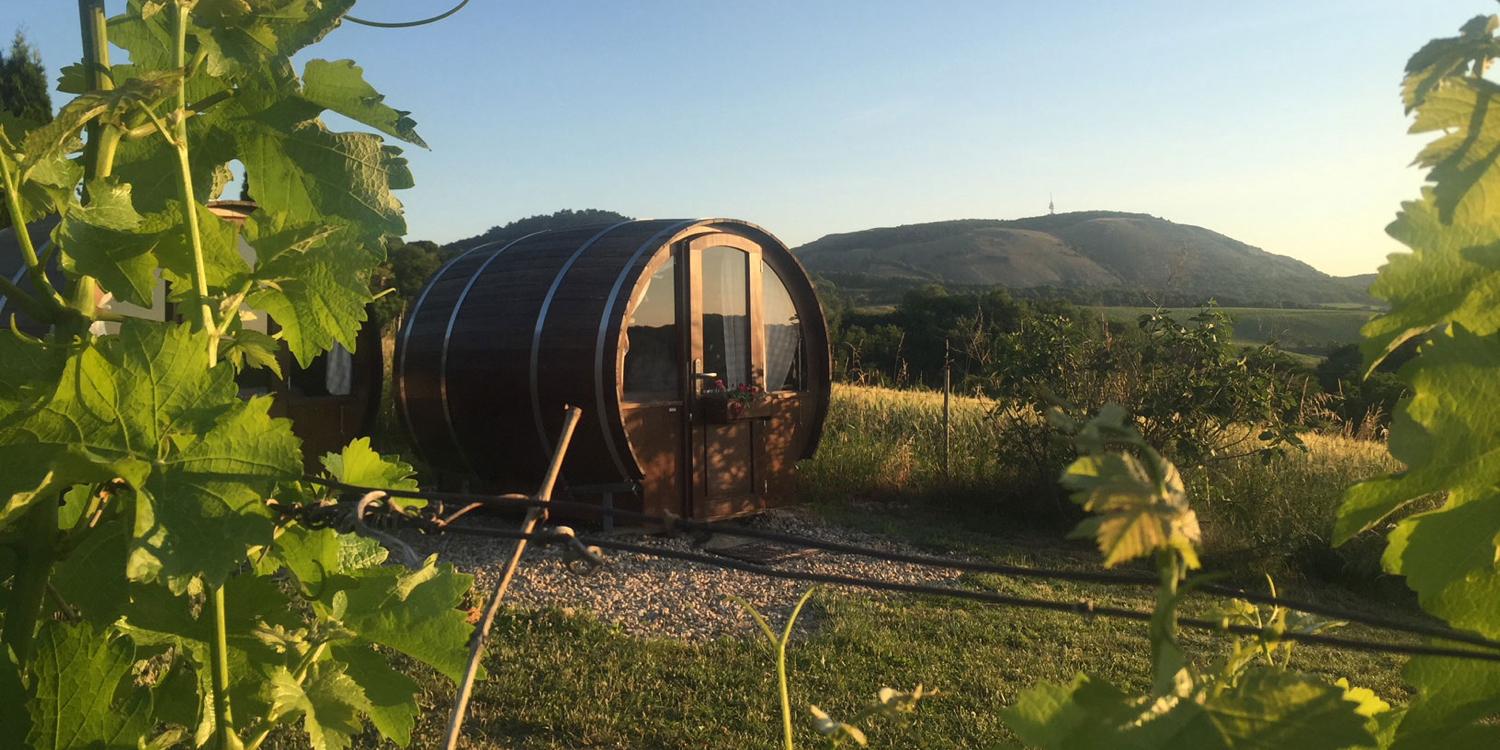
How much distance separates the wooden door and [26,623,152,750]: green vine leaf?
25.6ft

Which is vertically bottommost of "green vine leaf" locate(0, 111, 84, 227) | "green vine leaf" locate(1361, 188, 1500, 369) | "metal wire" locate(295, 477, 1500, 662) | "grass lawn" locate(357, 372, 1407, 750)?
"grass lawn" locate(357, 372, 1407, 750)

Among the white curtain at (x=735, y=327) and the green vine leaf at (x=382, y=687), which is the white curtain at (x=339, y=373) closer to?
the white curtain at (x=735, y=327)

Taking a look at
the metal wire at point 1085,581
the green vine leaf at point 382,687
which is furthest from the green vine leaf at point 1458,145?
the green vine leaf at point 382,687

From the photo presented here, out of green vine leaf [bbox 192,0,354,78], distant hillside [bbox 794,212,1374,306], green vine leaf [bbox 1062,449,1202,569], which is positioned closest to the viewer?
green vine leaf [bbox 1062,449,1202,569]

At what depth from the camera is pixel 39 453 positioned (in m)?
1.04

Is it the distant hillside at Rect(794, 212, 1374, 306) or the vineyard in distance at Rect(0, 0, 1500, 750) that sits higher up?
the distant hillside at Rect(794, 212, 1374, 306)

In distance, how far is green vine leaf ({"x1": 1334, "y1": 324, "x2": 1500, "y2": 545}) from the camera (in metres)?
0.82

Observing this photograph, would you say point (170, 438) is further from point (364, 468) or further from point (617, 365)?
point (617, 365)

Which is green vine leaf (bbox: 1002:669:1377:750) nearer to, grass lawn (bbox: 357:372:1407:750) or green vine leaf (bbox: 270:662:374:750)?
green vine leaf (bbox: 270:662:374:750)

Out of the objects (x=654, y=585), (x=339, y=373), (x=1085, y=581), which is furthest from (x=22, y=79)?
(x=1085, y=581)

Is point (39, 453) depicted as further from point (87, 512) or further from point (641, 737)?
point (641, 737)

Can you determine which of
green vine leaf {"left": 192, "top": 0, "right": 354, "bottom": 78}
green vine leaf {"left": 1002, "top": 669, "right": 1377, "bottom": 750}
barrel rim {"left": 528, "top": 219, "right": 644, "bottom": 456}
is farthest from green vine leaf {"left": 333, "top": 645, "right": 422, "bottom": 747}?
barrel rim {"left": 528, "top": 219, "right": 644, "bottom": 456}

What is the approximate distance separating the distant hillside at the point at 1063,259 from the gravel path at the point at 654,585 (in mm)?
70707

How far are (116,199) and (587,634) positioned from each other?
4904 mm
